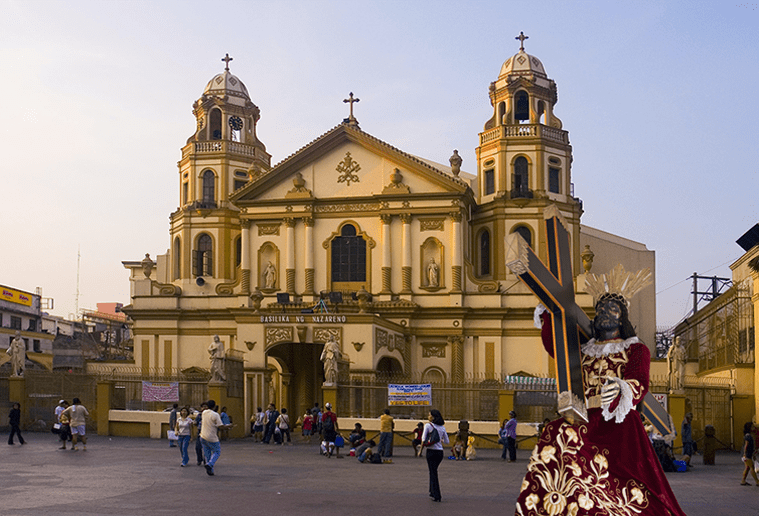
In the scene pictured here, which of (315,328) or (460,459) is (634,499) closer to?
(460,459)

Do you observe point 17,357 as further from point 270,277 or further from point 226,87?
point 226,87

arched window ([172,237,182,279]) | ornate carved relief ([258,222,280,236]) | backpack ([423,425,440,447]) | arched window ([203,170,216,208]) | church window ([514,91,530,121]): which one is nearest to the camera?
backpack ([423,425,440,447])

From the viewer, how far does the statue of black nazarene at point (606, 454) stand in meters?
9.34

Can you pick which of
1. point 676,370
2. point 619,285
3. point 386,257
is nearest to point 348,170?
point 386,257

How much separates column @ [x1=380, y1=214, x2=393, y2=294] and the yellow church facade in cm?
5

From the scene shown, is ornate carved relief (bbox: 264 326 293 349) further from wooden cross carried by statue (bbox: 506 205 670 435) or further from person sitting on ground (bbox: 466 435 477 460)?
wooden cross carried by statue (bbox: 506 205 670 435)

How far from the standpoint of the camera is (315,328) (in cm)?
3625

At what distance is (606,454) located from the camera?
31.1ft

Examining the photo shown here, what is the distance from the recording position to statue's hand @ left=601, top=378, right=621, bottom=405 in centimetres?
950

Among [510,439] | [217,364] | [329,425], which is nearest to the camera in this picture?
[510,439]

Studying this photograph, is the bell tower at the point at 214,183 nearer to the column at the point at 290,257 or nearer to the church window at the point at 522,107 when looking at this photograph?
the column at the point at 290,257

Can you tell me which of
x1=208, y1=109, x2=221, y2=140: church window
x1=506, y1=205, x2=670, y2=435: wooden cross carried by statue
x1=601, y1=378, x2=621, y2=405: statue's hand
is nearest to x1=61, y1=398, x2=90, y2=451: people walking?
x1=506, y1=205, x2=670, y2=435: wooden cross carried by statue

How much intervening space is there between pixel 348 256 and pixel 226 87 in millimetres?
11567

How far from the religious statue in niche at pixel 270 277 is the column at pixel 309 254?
156 centimetres
